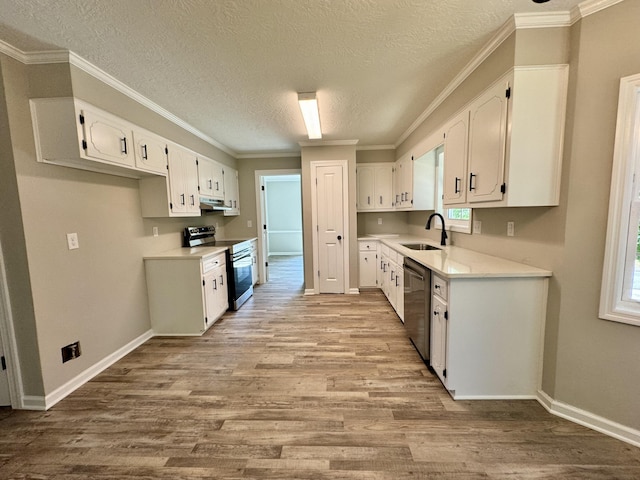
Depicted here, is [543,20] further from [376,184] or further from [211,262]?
[211,262]

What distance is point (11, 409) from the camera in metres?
1.90

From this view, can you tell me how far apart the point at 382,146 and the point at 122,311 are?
177 inches

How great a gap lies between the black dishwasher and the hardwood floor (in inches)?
7.8

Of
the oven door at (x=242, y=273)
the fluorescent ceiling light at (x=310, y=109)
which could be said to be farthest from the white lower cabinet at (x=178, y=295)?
the fluorescent ceiling light at (x=310, y=109)

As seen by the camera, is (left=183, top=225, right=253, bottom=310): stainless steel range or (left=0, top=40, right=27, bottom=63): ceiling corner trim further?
(left=183, top=225, right=253, bottom=310): stainless steel range

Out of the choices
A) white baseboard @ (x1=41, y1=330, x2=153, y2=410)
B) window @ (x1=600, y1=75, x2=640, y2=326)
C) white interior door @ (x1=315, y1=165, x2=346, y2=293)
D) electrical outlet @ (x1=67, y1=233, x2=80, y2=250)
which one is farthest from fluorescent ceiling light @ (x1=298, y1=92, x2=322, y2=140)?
white baseboard @ (x1=41, y1=330, x2=153, y2=410)

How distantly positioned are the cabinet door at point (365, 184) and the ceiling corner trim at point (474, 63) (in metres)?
1.48

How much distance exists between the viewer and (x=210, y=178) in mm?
3936

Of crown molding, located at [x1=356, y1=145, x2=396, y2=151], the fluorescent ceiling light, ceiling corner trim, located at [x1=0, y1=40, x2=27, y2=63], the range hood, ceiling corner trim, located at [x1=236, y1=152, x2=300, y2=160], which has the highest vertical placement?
crown molding, located at [x1=356, y1=145, x2=396, y2=151]

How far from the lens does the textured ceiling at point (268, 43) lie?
1.51m

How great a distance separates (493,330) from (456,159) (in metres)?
1.52

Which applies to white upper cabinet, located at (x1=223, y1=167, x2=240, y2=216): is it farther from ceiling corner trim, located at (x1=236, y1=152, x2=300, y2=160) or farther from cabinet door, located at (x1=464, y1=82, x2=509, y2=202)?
A: cabinet door, located at (x1=464, y1=82, x2=509, y2=202)

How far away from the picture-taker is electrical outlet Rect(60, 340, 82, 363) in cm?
204

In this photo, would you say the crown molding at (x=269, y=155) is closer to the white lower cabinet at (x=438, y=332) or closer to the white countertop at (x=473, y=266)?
the white countertop at (x=473, y=266)
